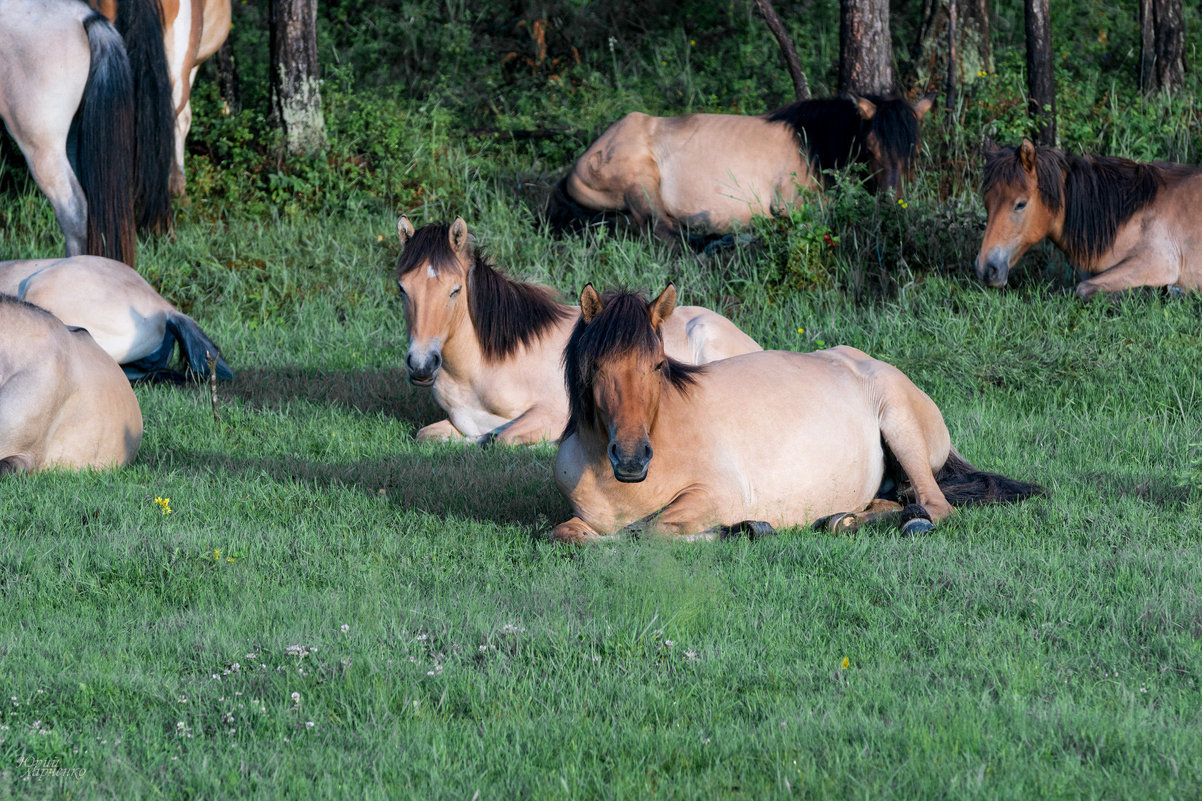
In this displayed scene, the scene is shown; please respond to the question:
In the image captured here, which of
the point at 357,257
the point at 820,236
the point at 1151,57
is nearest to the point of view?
the point at 820,236

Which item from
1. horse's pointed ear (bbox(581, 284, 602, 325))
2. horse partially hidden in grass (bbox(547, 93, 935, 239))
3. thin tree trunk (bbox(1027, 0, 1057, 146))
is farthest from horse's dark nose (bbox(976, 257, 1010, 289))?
horse's pointed ear (bbox(581, 284, 602, 325))

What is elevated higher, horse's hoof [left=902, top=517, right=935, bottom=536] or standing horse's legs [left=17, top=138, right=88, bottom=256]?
standing horse's legs [left=17, top=138, right=88, bottom=256]

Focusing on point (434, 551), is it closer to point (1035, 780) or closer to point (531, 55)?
point (1035, 780)

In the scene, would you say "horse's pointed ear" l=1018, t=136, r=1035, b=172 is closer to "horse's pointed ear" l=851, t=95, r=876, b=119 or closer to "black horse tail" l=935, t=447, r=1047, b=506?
"horse's pointed ear" l=851, t=95, r=876, b=119

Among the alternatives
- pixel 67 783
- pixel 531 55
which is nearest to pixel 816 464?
pixel 67 783

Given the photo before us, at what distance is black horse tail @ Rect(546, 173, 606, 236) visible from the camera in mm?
11992

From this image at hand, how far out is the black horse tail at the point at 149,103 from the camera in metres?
10.6

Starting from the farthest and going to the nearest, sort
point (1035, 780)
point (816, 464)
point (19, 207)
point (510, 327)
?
point (19, 207)
point (510, 327)
point (816, 464)
point (1035, 780)

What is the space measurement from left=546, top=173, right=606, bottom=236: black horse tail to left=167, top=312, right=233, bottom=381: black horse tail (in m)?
4.15

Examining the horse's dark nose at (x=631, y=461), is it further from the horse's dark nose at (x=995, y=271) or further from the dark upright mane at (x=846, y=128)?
the dark upright mane at (x=846, y=128)

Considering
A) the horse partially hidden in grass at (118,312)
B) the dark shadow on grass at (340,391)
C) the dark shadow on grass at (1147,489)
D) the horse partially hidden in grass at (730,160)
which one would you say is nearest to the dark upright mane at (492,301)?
the dark shadow on grass at (340,391)

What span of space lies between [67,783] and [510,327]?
4.86 meters

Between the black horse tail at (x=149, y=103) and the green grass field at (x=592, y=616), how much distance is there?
2.77 m

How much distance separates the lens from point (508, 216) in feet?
40.3
